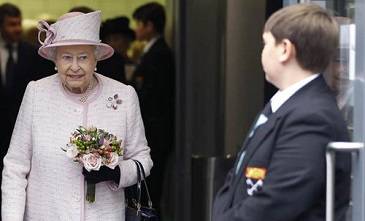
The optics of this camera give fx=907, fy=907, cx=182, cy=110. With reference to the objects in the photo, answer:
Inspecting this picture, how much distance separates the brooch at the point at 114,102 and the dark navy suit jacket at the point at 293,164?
115 cm

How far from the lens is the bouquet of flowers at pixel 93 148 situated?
3.67 m

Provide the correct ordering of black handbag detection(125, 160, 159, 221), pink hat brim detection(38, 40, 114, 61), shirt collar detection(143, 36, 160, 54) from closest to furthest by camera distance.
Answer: pink hat brim detection(38, 40, 114, 61) < black handbag detection(125, 160, 159, 221) < shirt collar detection(143, 36, 160, 54)

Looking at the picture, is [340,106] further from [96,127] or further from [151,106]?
[151,106]

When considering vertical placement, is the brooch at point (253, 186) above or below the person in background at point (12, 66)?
below

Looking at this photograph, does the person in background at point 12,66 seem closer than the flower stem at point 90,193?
No

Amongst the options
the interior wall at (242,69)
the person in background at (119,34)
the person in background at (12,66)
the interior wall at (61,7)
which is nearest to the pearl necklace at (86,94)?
the interior wall at (242,69)

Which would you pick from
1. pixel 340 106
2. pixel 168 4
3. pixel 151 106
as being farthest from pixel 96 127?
pixel 168 4

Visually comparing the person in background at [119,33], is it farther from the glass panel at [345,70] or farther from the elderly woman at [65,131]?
the glass panel at [345,70]

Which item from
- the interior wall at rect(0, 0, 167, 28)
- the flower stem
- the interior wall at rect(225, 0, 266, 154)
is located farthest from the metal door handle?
the interior wall at rect(0, 0, 167, 28)

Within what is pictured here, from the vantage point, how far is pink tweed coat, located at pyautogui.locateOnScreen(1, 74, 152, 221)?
12.5 feet

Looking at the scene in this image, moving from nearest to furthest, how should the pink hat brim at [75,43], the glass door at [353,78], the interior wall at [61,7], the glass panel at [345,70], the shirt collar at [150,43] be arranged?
1. the glass door at [353,78]
2. the glass panel at [345,70]
3. the pink hat brim at [75,43]
4. the shirt collar at [150,43]
5. the interior wall at [61,7]

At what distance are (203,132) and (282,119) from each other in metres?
2.92

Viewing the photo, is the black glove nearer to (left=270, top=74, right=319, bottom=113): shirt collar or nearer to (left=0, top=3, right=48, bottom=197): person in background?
(left=270, top=74, right=319, bottom=113): shirt collar

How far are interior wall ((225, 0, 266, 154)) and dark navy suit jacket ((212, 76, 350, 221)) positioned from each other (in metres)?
2.72
